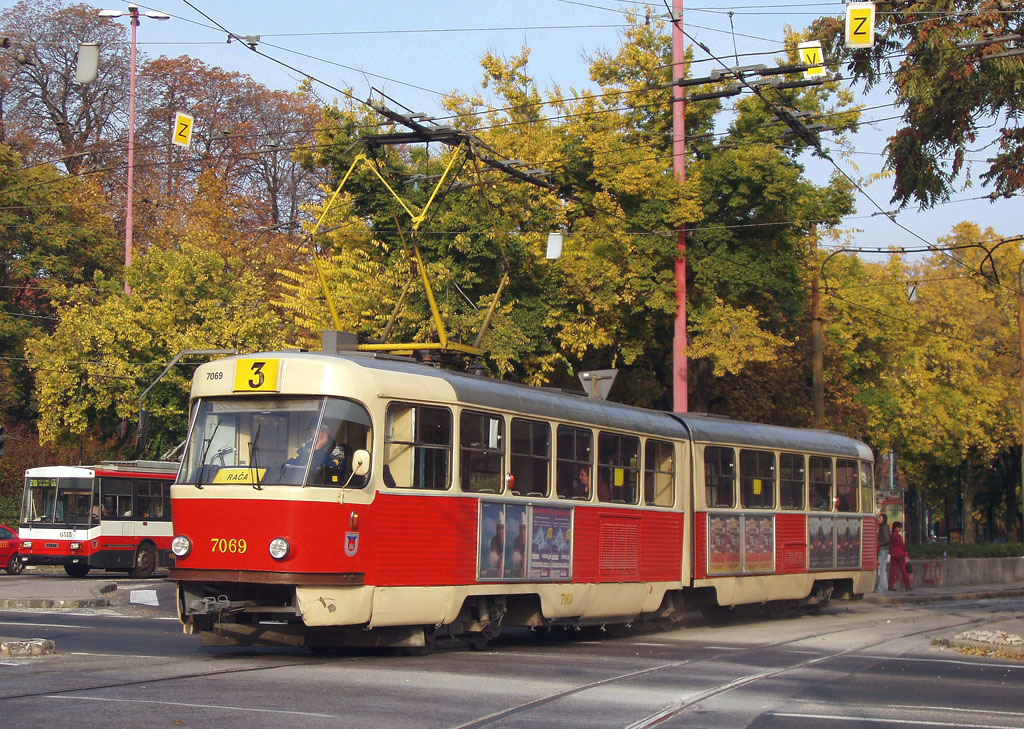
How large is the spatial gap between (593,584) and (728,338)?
10.9 metres

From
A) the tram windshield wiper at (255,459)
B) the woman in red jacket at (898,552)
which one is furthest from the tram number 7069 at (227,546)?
the woman in red jacket at (898,552)

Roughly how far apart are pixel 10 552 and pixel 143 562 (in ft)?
11.7

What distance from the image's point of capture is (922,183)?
16812 millimetres

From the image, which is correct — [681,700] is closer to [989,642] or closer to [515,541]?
[515,541]

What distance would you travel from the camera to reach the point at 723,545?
19734 mm

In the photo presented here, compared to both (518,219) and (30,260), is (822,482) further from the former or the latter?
(30,260)

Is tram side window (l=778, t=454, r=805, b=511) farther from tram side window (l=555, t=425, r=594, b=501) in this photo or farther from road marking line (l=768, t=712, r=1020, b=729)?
road marking line (l=768, t=712, r=1020, b=729)

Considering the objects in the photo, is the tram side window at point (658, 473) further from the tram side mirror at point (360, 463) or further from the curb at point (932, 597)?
the curb at point (932, 597)

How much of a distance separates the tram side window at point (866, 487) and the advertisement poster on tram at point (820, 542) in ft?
4.75

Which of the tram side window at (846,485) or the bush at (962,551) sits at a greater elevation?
the tram side window at (846,485)

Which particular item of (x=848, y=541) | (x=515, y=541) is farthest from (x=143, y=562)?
(x=515, y=541)

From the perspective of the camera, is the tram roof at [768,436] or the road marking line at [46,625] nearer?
the road marking line at [46,625]

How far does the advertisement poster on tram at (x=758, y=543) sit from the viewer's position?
66.3 ft

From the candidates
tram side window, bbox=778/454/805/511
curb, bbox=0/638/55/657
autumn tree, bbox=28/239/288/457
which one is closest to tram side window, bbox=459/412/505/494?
curb, bbox=0/638/55/657
